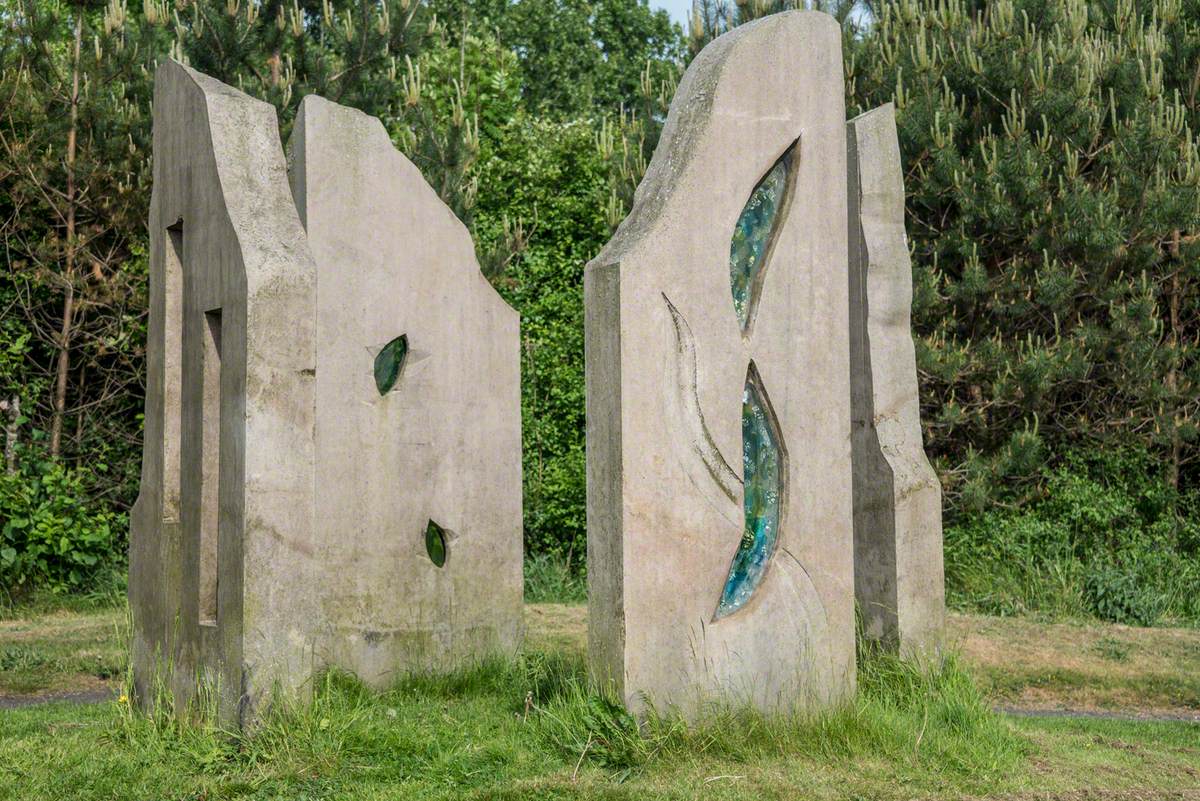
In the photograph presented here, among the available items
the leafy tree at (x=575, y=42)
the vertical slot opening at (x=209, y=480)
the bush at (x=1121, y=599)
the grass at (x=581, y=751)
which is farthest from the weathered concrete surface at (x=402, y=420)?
the leafy tree at (x=575, y=42)

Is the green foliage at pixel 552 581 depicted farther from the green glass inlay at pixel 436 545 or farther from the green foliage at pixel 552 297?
the green glass inlay at pixel 436 545

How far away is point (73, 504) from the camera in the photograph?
11.6 meters

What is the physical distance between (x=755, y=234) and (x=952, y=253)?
22.1ft

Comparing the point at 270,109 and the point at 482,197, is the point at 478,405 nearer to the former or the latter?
the point at 270,109

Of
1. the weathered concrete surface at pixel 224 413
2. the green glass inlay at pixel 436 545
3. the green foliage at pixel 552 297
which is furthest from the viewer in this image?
the green foliage at pixel 552 297

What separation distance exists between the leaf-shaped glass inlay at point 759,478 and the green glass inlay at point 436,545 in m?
2.36

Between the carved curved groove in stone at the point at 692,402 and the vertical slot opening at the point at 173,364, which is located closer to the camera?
the carved curved groove in stone at the point at 692,402

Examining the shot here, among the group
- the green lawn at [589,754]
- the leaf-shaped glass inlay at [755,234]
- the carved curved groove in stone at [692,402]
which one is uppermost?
the leaf-shaped glass inlay at [755,234]

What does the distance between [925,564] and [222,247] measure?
3.83 meters

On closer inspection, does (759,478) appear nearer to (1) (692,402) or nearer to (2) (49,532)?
(1) (692,402)

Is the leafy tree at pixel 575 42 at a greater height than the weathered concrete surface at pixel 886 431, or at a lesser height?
greater

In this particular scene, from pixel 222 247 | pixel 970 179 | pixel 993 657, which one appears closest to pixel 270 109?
pixel 222 247

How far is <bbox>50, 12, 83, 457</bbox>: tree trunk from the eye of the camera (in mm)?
11812

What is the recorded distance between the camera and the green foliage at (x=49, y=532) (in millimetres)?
11234
